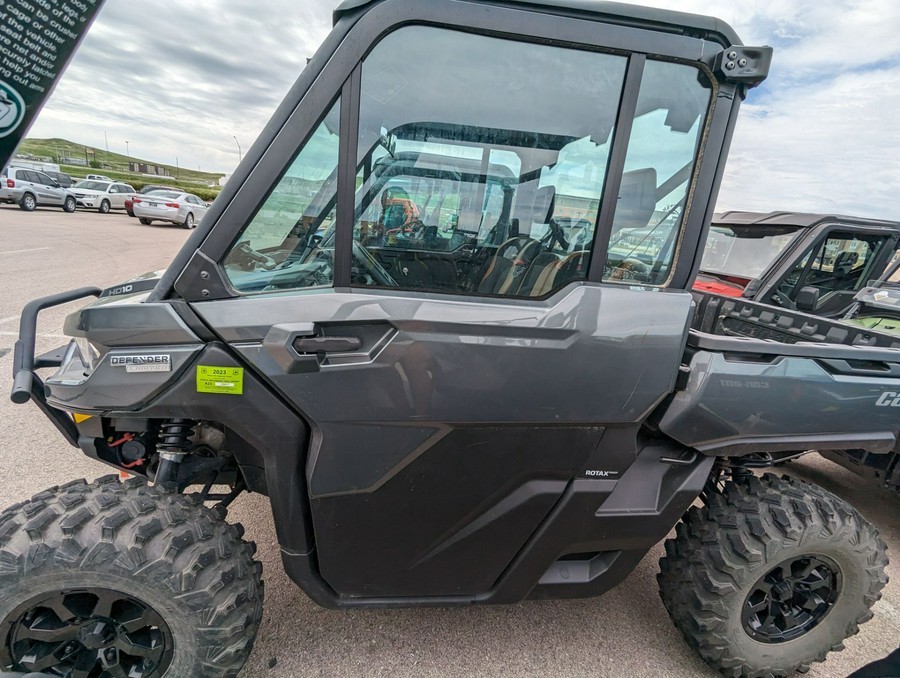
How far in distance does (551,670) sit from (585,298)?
1.70 meters

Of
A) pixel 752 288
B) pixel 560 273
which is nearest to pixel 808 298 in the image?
pixel 752 288

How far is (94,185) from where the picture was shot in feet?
84.6

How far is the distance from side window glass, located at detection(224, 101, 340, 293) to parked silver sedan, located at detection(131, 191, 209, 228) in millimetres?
22309

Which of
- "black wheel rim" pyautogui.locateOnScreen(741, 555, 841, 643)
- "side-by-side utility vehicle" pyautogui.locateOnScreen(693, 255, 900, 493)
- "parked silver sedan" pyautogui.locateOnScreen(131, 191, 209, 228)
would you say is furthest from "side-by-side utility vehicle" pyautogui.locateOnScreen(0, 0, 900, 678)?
"parked silver sedan" pyautogui.locateOnScreen(131, 191, 209, 228)

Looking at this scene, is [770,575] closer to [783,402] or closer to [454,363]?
[783,402]

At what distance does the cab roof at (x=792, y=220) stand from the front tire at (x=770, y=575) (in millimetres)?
5277

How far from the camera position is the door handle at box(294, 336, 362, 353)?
1.54 metres

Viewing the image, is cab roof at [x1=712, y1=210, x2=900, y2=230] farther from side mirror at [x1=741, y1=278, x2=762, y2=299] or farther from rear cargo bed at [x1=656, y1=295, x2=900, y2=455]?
rear cargo bed at [x1=656, y1=295, x2=900, y2=455]

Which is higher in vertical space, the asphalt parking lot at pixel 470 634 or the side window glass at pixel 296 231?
the side window glass at pixel 296 231

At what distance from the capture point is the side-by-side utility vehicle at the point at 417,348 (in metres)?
1.53

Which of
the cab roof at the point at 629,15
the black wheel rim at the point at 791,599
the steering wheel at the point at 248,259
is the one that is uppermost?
the cab roof at the point at 629,15

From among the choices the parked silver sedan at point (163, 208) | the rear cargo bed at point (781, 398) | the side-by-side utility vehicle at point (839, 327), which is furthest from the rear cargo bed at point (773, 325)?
the parked silver sedan at point (163, 208)

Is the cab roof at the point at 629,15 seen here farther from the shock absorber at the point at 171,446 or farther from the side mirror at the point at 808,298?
the side mirror at the point at 808,298

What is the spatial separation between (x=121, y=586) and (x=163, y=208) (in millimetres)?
24251
